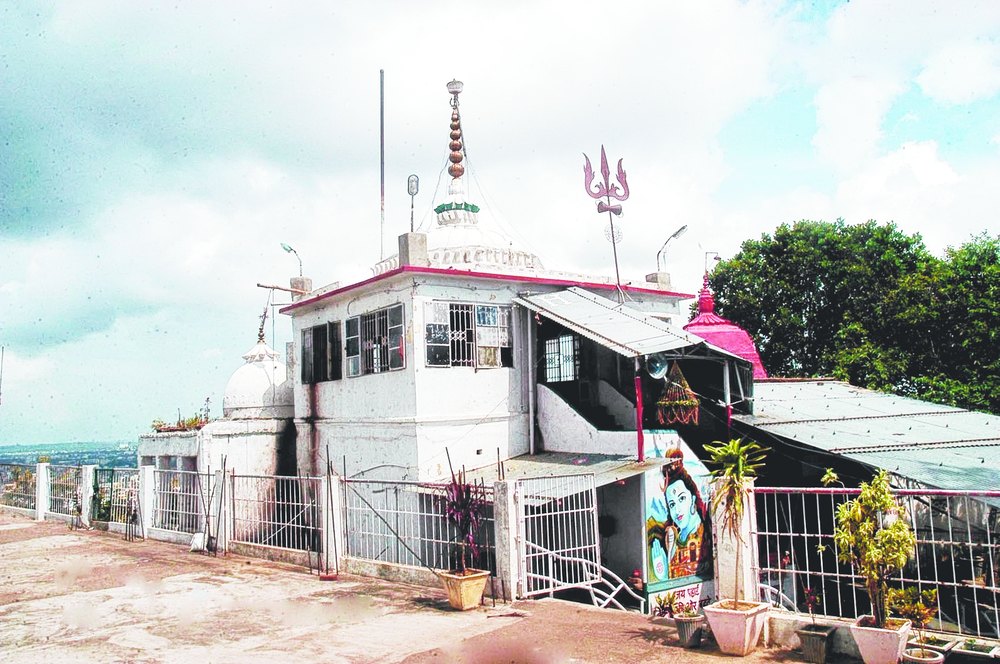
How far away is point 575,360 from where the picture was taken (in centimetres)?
1775

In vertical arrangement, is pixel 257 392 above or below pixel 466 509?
above

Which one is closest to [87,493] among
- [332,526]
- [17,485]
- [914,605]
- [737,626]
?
[17,485]

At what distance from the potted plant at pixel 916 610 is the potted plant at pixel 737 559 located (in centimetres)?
127

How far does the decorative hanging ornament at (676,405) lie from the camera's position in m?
15.9

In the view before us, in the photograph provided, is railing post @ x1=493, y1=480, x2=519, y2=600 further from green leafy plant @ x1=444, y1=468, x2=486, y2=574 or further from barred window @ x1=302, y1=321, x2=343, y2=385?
barred window @ x1=302, y1=321, x2=343, y2=385

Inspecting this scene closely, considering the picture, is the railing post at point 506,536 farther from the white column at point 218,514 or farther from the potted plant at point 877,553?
the white column at point 218,514

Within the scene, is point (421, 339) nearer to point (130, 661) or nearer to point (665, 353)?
point (665, 353)

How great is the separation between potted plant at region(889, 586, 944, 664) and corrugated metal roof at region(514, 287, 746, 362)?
7076 mm

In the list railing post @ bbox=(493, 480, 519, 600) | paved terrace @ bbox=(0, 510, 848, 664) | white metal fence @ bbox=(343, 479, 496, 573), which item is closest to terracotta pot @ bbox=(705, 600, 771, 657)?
paved terrace @ bbox=(0, 510, 848, 664)

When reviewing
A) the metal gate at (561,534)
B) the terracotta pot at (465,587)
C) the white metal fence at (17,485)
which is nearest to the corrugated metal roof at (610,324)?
the metal gate at (561,534)

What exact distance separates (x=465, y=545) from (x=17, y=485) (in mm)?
19235

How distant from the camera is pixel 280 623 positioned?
10.2 metres

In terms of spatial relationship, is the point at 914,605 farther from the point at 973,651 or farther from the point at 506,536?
the point at 506,536

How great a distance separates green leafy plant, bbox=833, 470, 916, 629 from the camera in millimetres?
7305
